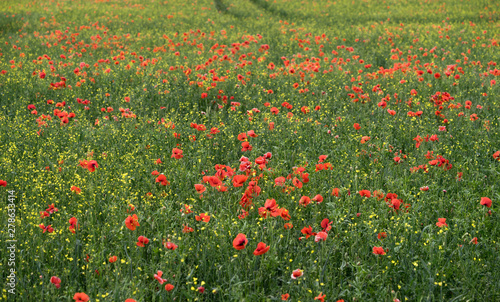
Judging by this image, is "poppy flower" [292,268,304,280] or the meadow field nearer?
"poppy flower" [292,268,304,280]

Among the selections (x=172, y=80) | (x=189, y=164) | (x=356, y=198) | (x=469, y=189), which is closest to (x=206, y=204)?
(x=189, y=164)

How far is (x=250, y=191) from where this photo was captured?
287cm

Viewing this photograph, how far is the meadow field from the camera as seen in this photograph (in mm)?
2320

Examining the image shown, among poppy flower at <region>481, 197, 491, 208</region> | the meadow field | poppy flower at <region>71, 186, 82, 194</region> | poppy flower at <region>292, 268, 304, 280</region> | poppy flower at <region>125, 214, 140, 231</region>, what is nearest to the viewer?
poppy flower at <region>292, 268, 304, 280</region>

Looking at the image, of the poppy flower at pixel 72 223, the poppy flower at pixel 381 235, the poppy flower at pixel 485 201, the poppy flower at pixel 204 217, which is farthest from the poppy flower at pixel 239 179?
the poppy flower at pixel 485 201

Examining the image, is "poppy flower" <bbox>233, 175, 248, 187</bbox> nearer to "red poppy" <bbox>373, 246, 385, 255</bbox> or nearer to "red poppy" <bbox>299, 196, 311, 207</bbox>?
"red poppy" <bbox>299, 196, 311, 207</bbox>

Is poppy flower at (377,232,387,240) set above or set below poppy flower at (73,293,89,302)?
below

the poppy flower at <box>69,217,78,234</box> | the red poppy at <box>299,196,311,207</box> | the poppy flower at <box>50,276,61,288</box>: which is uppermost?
the red poppy at <box>299,196,311,207</box>

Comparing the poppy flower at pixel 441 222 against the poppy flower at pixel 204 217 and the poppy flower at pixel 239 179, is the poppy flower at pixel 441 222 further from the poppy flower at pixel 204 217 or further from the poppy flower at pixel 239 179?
the poppy flower at pixel 204 217

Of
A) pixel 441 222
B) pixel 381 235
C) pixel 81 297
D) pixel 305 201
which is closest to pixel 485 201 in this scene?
pixel 441 222

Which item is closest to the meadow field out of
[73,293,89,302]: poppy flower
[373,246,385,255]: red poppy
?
[73,293,89,302]: poppy flower

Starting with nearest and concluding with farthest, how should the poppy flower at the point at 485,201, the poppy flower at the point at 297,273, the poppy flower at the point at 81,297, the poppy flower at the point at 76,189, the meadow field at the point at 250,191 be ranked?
the poppy flower at the point at 81,297 < the poppy flower at the point at 297,273 < the meadow field at the point at 250,191 < the poppy flower at the point at 485,201 < the poppy flower at the point at 76,189

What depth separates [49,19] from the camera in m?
13.0

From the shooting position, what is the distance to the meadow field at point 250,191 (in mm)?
2320
